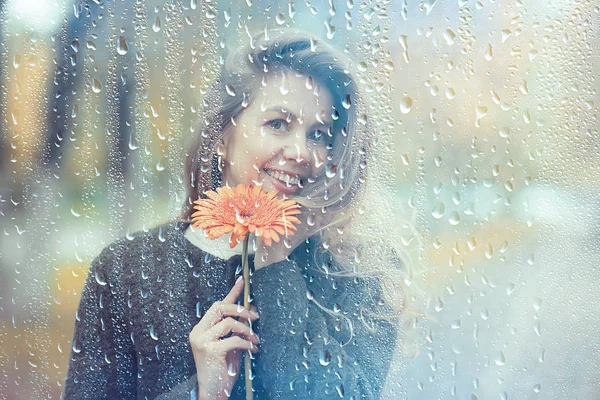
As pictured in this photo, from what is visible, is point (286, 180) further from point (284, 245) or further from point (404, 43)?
point (404, 43)

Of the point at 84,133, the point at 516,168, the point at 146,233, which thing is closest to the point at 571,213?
the point at 516,168

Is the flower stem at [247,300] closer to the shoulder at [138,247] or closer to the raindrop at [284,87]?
the shoulder at [138,247]

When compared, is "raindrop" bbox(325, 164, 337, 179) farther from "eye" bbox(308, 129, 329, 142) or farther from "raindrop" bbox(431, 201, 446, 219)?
"raindrop" bbox(431, 201, 446, 219)

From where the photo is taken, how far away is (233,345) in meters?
0.90

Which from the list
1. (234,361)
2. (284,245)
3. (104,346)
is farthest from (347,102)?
(104,346)

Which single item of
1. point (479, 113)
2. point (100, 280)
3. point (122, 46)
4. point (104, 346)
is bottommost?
point (104, 346)

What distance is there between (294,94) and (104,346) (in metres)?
0.55

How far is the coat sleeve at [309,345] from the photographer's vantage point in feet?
3.01

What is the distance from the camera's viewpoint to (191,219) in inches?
36.7

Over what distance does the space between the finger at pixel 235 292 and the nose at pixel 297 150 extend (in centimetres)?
23

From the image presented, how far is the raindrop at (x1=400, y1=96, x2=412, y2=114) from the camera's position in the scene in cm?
95

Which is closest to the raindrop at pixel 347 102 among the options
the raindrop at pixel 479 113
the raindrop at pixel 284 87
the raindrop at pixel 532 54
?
the raindrop at pixel 284 87

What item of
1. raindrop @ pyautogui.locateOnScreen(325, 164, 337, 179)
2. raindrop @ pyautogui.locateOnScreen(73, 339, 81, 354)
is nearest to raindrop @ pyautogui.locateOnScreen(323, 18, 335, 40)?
raindrop @ pyautogui.locateOnScreen(325, 164, 337, 179)

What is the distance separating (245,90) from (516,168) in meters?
0.51
